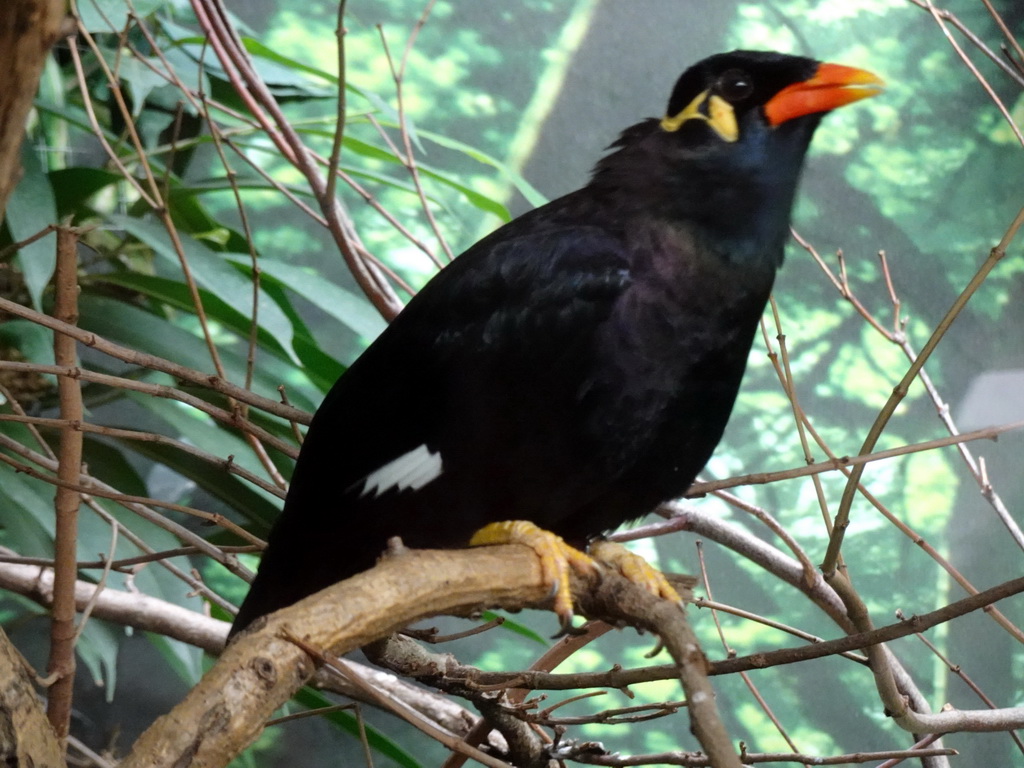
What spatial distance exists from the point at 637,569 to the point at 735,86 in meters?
0.44

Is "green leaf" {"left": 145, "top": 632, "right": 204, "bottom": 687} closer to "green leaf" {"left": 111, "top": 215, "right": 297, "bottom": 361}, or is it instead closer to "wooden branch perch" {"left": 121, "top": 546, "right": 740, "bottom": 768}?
"green leaf" {"left": 111, "top": 215, "right": 297, "bottom": 361}

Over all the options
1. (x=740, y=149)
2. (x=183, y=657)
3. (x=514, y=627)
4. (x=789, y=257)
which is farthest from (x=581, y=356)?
(x=789, y=257)

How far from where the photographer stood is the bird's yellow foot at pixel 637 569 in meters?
0.74

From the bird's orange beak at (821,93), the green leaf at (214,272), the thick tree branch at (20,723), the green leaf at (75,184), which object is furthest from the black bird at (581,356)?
the green leaf at (75,184)

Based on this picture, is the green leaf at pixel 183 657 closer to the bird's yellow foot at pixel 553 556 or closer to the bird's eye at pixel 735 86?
the bird's yellow foot at pixel 553 556

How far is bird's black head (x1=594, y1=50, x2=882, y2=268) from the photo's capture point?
82 centimetres

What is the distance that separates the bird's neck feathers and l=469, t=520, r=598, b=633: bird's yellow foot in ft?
0.92

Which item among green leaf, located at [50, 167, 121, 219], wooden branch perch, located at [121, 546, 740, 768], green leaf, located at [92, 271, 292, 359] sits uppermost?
green leaf, located at [50, 167, 121, 219]

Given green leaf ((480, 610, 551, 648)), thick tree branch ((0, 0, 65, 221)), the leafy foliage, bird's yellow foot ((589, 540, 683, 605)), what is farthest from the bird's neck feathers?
the leafy foliage

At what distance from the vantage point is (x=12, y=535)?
124 centimetres

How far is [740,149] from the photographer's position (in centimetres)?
84

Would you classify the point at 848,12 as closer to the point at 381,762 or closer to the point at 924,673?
the point at 924,673

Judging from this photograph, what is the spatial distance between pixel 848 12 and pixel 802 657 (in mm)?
1811

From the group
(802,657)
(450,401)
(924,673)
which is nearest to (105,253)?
(450,401)
